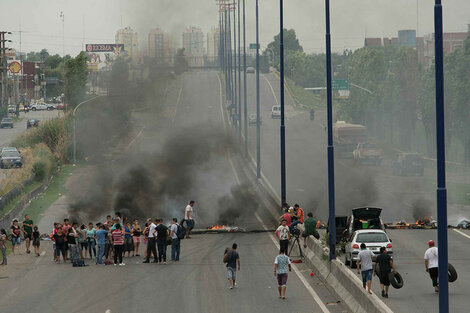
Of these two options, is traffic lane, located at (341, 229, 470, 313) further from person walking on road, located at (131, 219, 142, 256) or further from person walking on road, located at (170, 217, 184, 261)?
person walking on road, located at (131, 219, 142, 256)

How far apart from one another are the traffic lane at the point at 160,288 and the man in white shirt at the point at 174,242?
320 mm

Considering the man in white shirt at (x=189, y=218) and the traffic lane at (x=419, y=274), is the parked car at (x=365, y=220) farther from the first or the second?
the man in white shirt at (x=189, y=218)

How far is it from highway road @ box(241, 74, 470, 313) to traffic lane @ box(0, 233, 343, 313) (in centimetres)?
291

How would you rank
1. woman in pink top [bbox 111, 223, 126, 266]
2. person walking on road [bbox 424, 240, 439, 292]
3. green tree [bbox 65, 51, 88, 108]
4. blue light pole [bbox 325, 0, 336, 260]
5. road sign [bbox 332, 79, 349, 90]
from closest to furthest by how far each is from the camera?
person walking on road [bbox 424, 240, 439, 292], blue light pole [bbox 325, 0, 336, 260], woman in pink top [bbox 111, 223, 126, 266], road sign [bbox 332, 79, 349, 90], green tree [bbox 65, 51, 88, 108]

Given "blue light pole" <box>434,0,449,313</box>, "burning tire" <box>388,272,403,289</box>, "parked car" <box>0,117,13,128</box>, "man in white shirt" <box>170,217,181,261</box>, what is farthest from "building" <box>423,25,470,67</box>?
"blue light pole" <box>434,0,449,313</box>

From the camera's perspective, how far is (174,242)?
28938mm

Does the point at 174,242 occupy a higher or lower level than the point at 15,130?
lower

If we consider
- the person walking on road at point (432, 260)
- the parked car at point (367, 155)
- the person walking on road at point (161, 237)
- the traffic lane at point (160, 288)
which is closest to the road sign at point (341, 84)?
the parked car at point (367, 155)

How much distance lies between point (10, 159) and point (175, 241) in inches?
1768

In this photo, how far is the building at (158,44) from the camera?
73188mm

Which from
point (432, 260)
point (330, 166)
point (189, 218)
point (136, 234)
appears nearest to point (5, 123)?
point (189, 218)

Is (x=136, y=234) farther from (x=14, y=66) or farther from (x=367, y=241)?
(x=14, y=66)

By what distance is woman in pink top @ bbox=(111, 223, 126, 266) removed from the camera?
28031mm

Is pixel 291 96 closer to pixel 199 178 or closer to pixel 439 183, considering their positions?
pixel 199 178
